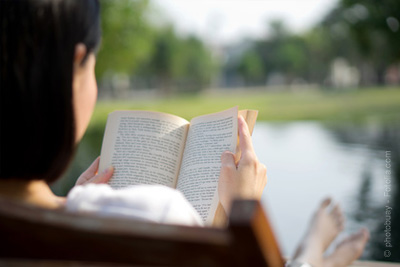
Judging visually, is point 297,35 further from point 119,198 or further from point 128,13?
point 119,198

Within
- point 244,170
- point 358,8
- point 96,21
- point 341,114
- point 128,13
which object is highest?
point 96,21

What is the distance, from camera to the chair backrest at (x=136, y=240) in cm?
Answer: 43

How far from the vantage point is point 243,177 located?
79 centimetres

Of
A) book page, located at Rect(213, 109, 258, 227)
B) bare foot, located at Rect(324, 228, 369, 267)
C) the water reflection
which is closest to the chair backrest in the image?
book page, located at Rect(213, 109, 258, 227)

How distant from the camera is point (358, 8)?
24.6 ft

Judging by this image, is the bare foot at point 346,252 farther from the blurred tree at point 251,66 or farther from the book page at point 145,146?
the blurred tree at point 251,66

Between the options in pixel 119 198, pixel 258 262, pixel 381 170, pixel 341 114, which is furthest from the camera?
pixel 341 114

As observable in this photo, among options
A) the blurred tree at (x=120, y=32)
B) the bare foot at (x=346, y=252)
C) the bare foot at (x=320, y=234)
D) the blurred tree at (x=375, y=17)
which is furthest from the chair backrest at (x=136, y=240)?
the blurred tree at (x=120, y=32)

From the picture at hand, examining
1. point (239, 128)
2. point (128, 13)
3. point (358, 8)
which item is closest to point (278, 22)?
point (128, 13)

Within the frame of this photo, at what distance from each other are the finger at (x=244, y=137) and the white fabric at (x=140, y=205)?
27cm

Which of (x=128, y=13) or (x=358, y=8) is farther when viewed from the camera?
(x=128, y=13)

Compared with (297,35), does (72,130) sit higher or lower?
higher

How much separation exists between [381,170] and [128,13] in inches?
296

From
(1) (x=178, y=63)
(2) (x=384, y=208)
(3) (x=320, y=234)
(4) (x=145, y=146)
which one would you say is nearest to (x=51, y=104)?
(4) (x=145, y=146)
